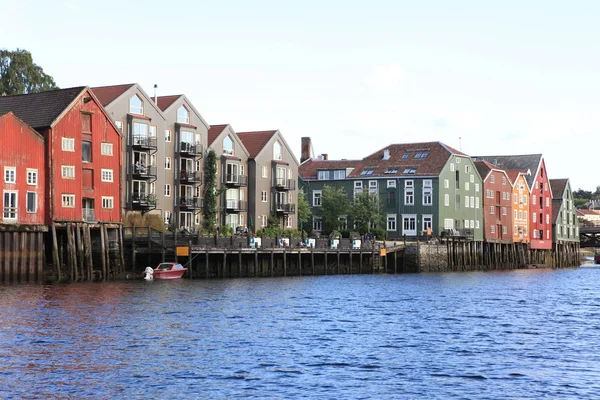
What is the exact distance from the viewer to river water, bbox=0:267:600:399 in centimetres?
2786

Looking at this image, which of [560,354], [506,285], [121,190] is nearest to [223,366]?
[560,354]

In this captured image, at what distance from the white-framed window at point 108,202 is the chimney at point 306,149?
61.3m

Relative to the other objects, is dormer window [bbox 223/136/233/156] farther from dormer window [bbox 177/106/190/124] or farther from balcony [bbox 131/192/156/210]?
balcony [bbox 131/192/156/210]

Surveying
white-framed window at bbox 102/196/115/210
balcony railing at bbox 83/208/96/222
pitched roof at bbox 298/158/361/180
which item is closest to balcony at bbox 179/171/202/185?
white-framed window at bbox 102/196/115/210

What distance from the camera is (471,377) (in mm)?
30062

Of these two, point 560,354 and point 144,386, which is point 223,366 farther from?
point 560,354

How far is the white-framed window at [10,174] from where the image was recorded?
213 feet

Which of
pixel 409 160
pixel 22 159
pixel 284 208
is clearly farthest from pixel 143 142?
pixel 409 160

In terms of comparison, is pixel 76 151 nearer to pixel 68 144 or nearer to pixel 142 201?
pixel 68 144

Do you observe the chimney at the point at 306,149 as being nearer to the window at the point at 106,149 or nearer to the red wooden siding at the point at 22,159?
the window at the point at 106,149

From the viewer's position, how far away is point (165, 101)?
88.2 m

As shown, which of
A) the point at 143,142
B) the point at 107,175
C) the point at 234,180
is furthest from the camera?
the point at 234,180

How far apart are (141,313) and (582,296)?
36.8 m

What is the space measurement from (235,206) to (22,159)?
30.7 m
